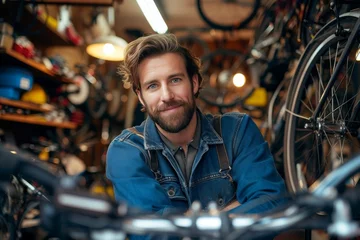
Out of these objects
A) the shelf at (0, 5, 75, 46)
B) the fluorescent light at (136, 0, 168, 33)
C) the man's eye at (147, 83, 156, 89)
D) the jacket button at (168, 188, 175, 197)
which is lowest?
the jacket button at (168, 188, 175, 197)

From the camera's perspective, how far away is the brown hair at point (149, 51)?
163 cm

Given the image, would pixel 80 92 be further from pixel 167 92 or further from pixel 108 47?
pixel 167 92

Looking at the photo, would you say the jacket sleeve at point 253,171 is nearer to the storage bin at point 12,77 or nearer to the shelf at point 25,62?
the shelf at point 25,62

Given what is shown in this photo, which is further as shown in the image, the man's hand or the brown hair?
the brown hair

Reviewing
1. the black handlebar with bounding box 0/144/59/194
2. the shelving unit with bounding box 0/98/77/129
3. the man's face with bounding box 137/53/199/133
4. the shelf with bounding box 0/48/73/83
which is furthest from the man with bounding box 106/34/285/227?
the shelving unit with bounding box 0/98/77/129

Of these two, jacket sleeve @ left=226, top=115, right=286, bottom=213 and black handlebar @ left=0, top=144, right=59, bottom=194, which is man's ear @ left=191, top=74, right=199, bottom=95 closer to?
jacket sleeve @ left=226, top=115, right=286, bottom=213

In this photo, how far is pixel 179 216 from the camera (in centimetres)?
59

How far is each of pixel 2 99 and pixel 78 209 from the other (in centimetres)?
273

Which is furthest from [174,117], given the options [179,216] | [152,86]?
[179,216]

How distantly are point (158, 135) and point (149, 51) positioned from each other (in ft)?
1.28

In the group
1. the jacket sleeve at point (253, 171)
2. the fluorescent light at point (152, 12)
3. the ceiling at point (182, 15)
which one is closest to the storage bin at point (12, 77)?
the fluorescent light at point (152, 12)

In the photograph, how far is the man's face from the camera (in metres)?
1.58

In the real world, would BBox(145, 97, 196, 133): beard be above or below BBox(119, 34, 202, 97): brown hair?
below

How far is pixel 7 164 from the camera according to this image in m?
0.57
